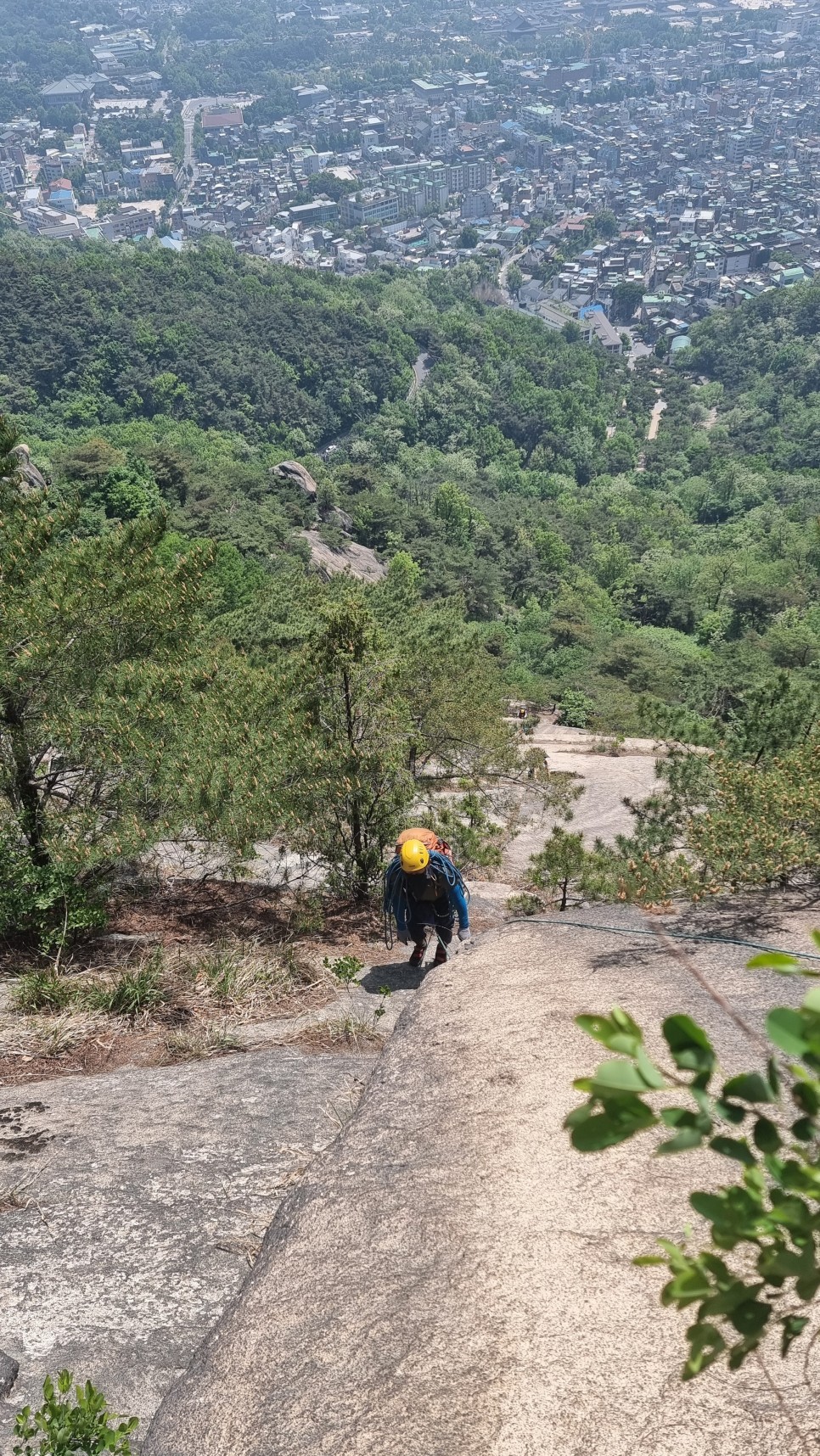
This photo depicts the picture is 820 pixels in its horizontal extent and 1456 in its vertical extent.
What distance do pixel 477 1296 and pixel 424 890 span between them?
14.2ft

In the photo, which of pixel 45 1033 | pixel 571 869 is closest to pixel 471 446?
pixel 571 869

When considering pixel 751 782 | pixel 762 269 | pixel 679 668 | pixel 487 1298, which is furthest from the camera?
pixel 762 269

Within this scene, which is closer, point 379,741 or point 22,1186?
point 22,1186

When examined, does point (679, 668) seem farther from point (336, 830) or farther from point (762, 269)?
point (762, 269)

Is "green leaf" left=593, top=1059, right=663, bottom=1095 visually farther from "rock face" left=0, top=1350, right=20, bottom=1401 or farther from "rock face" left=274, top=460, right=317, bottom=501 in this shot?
"rock face" left=274, top=460, right=317, bottom=501

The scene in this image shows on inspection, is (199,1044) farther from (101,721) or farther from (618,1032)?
(618,1032)

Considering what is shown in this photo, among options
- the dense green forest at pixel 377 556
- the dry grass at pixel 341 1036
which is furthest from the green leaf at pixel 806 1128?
the dense green forest at pixel 377 556

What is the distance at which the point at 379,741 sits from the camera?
9.80 metres

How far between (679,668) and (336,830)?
3019cm

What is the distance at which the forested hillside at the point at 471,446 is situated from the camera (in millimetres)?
42625

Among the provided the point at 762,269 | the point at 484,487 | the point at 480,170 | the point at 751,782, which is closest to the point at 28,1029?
the point at 751,782

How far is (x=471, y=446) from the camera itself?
92.4 m

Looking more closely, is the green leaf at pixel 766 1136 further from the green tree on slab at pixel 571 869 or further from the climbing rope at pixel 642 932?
the green tree on slab at pixel 571 869

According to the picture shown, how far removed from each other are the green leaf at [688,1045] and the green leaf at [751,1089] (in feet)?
0.12
